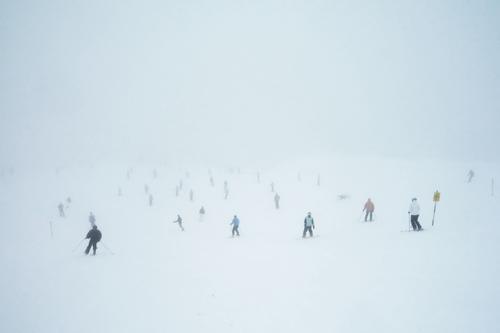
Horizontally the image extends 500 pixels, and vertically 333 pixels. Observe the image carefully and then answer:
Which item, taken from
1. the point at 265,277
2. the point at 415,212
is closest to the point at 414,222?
the point at 415,212

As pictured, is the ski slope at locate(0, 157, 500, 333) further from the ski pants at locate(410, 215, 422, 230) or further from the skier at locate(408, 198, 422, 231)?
the skier at locate(408, 198, 422, 231)

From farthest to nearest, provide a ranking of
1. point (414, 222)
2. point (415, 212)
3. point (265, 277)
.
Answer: point (414, 222) < point (415, 212) < point (265, 277)

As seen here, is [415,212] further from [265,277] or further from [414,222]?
[265,277]

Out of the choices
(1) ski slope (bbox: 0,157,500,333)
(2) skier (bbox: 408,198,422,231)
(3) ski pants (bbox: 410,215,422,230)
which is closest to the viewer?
(1) ski slope (bbox: 0,157,500,333)

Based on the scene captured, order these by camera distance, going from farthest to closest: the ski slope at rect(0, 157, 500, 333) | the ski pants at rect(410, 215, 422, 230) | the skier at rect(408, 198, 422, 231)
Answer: the ski pants at rect(410, 215, 422, 230) < the skier at rect(408, 198, 422, 231) < the ski slope at rect(0, 157, 500, 333)

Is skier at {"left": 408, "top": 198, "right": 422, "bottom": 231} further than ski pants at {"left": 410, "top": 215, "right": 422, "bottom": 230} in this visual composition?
No

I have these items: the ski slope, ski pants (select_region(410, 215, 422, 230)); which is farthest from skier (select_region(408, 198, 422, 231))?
the ski slope

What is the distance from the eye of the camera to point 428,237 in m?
13.0

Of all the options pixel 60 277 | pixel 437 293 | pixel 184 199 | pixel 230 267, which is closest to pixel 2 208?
pixel 184 199

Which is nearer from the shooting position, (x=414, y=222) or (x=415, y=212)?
(x=415, y=212)

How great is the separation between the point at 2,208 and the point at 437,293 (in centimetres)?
3928

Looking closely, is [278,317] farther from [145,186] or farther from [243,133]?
[243,133]

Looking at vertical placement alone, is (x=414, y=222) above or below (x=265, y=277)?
above

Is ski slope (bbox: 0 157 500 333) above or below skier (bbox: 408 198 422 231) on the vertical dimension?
below
